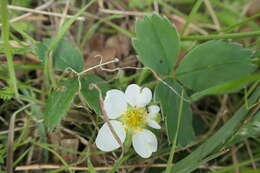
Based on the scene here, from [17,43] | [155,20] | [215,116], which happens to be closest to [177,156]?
[215,116]

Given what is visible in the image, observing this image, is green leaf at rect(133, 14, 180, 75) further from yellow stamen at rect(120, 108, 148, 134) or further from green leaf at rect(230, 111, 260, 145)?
green leaf at rect(230, 111, 260, 145)

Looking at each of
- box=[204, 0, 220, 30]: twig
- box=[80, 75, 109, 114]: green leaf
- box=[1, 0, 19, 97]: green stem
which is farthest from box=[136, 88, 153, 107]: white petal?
box=[204, 0, 220, 30]: twig

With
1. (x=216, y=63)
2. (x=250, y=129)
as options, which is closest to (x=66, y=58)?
(x=216, y=63)

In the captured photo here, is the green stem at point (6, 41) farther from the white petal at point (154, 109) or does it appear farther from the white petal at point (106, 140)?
the white petal at point (154, 109)

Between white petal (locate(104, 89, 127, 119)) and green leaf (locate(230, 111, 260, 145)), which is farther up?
white petal (locate(104, 89, 127, 119))

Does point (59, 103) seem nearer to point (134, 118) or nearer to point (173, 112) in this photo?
point (134, 118)

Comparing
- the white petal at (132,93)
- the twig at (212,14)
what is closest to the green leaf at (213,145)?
the white petal at (132,93)

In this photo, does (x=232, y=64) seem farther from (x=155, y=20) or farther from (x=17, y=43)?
(x=17, y=43)
